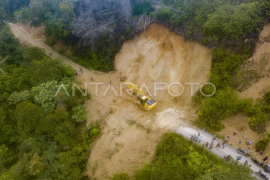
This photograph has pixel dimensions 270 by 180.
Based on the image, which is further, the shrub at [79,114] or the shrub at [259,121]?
the shrub at [79,114]

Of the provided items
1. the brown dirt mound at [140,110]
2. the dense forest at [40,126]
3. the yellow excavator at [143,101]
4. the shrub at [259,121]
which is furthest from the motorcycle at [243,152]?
the dense forest at [40,126]

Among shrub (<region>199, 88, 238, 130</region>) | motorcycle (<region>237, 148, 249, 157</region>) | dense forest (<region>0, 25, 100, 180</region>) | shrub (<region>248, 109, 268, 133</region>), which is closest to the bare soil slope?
shrub (<region>199, 88, 238, 130</region>)

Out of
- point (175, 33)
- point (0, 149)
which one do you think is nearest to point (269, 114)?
point (175, 33)

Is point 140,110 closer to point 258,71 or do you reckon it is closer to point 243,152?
point 243,152

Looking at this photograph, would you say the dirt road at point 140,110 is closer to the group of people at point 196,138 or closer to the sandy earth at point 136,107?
the sandy earth at point 136,107

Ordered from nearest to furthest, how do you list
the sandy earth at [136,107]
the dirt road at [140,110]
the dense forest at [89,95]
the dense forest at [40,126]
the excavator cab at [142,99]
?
the dense forest at [89,95] → the dense forest at [40,126] → the dirt road at [140,110] → the sandy earth at [136,107] → the excavator cab at [142,99]

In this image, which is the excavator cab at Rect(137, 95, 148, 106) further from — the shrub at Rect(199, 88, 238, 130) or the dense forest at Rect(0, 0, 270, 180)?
the shrub at Rect(199, 88, 238, 130)
